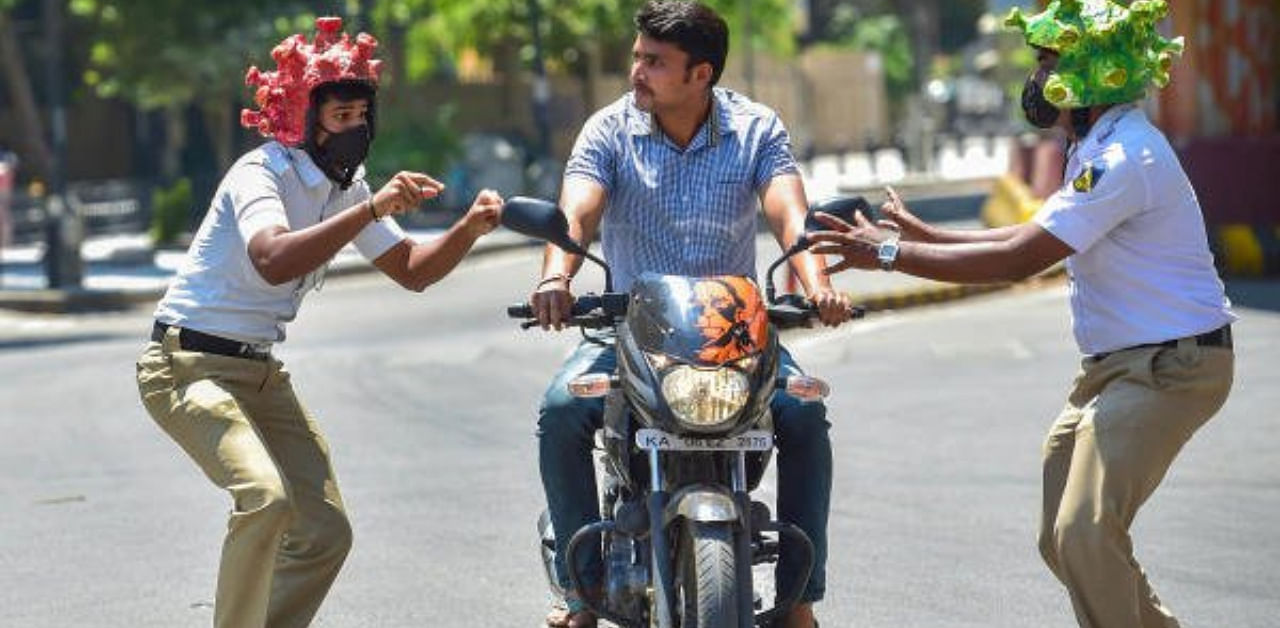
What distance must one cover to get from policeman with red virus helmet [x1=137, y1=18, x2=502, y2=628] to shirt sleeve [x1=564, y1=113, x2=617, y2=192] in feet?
1.28

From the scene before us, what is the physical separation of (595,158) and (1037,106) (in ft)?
3.74

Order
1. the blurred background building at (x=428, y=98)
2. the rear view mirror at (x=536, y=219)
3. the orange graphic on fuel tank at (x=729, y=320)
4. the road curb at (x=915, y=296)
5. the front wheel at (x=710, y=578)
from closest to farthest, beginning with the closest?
the front wheel at (x=710, y=578) → the orange graphic on fuel tank at (x=729, y=320) → the rear view mirror at (x=536, y=219) → the road curb at (x=915, y=296) → the blurred background building at (x=428, y=98)

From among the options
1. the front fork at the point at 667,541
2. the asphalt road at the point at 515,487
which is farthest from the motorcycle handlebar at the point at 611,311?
the asphalt road at the point at 515,487

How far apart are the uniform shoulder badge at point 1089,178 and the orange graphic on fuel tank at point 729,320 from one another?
792 mm

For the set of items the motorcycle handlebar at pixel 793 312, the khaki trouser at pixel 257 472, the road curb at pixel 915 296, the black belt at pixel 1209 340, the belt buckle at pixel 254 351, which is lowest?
the road curb at pixel 915 296

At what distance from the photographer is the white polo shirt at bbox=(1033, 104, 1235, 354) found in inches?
263

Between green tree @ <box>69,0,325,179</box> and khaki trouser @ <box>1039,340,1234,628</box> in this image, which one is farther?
green tree @ <box>69,0,325,179</box>

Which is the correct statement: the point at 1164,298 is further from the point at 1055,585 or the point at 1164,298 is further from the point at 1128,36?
the point at 1055,585

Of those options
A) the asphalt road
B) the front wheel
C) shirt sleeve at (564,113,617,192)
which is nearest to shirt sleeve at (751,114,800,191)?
shirt sleeve at (564,113,617,192)

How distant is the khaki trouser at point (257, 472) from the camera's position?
698cm

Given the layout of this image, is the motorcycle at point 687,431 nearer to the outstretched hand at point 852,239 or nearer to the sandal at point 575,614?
the outstretched hand at point 852,239

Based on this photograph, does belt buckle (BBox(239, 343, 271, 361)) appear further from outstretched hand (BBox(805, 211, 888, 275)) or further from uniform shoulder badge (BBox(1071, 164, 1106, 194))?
uniform shoulder badge (BBox(1071, 164, 1106, 194))

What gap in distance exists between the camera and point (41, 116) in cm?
5278

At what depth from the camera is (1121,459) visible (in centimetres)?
675
